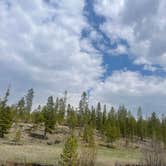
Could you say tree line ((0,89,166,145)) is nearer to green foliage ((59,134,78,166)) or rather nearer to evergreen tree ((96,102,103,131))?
evergreen tree ((96,102,103,131))

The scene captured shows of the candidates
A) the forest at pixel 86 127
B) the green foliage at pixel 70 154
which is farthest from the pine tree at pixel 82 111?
the green foliage at pixel 70 154

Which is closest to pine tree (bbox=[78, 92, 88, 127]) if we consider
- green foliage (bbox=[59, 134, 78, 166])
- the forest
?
the forest

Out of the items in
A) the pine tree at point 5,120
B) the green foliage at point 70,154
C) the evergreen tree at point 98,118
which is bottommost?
the green foliage at point 70,154

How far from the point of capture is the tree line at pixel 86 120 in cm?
9769

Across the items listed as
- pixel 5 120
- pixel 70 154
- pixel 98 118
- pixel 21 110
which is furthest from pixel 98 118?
pixel 70 154

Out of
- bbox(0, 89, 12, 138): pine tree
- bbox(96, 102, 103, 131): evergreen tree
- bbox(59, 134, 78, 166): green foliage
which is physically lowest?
bbox(59, 134, 78, 166): green foliage

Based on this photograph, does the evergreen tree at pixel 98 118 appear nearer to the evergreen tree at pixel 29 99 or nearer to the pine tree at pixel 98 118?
the pine tree at pixel 98 118

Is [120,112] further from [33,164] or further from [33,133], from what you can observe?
[33,164]

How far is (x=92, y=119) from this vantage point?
12975 cm

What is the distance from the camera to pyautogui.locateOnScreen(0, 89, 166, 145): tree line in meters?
97.7

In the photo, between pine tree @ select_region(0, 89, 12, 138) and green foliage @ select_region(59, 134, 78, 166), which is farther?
pine tree @ select_region(0, 89, 12, 138)

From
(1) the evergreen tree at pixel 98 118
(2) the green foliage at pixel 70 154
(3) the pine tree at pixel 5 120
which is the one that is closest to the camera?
(2) the green foliage at pixel 70 154

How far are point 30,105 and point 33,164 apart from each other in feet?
364

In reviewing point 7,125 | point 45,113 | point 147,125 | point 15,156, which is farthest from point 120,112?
point 15,156
